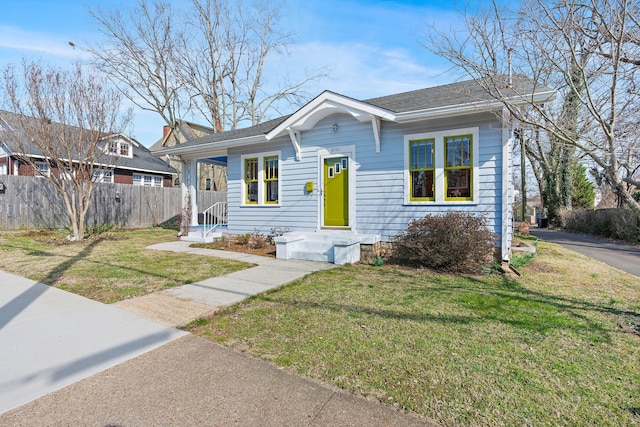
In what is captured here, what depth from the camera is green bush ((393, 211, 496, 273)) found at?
6.35m

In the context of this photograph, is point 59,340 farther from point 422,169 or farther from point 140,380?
point 422,169

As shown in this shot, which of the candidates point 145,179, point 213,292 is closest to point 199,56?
point 145,179

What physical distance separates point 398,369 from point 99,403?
221 centimetres

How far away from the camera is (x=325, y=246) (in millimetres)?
8078

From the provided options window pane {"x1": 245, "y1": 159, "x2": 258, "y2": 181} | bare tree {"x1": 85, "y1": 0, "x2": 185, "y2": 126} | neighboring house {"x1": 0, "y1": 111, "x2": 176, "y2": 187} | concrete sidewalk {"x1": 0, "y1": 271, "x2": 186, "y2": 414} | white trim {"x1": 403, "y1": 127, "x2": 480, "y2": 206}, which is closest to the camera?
concrete sidewalk {"x1": 0, "y1": 271, "x2": 186, "y2": 414}

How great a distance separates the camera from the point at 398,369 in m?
2.74

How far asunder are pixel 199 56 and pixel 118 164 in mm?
8890

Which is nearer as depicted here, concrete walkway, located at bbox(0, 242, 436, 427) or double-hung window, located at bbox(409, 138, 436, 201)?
concrete walkway, located at bbox(0, 242, 436, 427)

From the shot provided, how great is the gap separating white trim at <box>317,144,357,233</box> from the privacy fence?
33.4ft

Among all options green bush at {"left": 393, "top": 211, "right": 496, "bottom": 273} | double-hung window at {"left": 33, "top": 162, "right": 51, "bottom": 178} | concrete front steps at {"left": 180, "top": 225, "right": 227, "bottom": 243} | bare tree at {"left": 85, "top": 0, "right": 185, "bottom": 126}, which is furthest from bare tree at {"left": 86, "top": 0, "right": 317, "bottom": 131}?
green bush at {"left": 393, "top": 211, "right": 496, "bottom": 273}

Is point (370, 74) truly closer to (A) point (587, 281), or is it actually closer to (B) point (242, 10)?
(A) point (587, 281)

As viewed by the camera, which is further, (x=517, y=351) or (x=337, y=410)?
(x=517, y=351)

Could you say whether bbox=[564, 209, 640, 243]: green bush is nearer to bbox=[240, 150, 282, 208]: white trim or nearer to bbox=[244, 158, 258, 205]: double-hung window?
bbox=[240, 150, 282, 208]: white trim

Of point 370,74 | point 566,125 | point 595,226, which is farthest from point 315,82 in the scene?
point 566,125
